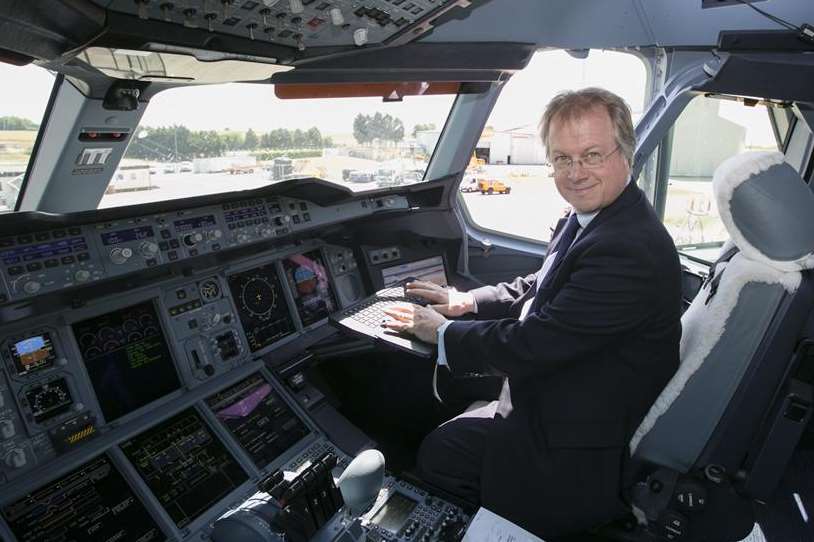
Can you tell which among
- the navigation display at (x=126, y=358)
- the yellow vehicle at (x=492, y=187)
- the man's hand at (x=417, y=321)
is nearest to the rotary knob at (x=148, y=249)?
the navigation display at (x=126, y=358)

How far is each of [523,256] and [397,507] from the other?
1.85 metres

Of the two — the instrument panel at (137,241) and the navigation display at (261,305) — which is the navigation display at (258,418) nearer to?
the navigation display at (261,305)

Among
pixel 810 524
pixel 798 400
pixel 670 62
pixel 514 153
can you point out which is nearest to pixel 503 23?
pixel 514 153

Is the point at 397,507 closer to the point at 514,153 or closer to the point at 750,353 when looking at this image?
the point at 750,353

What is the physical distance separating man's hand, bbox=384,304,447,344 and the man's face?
604 millimetres

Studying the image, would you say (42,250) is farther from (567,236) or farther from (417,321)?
(567,236)

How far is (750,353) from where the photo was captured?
1.30 metres

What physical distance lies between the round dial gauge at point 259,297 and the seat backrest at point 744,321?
1.53m

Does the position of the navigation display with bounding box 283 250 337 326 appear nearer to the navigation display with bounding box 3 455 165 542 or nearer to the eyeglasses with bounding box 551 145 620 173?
the navigation display with bounding box 3 455 165 542

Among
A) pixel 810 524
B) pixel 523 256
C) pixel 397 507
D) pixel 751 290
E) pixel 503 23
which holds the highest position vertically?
pixel 503 23

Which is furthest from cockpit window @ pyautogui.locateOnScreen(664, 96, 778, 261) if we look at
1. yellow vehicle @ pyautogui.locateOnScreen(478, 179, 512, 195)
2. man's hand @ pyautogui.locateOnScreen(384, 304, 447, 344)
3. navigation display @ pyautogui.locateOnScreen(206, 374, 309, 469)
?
navigation display @ pyautogui.locateOnScreen(206, 374, 309, 469)

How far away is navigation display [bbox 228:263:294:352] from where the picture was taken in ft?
7.20

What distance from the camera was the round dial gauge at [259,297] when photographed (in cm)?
221

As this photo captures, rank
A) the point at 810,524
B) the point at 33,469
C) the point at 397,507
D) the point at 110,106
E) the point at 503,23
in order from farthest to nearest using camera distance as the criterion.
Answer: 1. the point at 503,23
2. the point at 810,524
3. the point at 397,507
4. the point at 110,106
5. the point at 33,469
